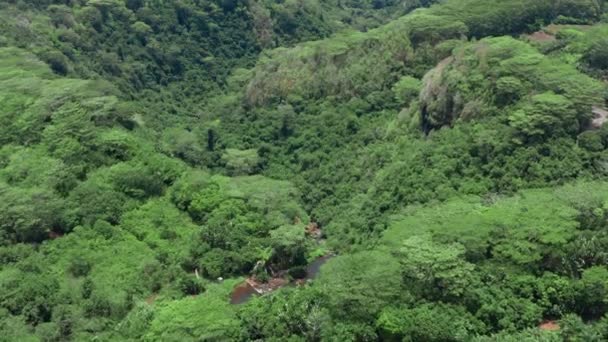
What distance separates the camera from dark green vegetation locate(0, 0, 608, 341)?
3131cm

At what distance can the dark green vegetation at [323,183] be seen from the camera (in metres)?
31.3

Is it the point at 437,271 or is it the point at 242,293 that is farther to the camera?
the point at 242,293

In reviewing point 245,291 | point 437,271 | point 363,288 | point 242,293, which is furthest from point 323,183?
point 437,271

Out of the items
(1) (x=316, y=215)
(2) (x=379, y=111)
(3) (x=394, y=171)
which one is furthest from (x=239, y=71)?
(3) (x=394, y=171)

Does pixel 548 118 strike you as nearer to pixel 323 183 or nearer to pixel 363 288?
pixel 363 288

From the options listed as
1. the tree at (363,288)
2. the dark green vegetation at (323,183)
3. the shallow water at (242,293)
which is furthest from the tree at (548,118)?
the shallow water at (242,293)

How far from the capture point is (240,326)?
31.7 meters

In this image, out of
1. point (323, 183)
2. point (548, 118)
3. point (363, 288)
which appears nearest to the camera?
point (363, 288)

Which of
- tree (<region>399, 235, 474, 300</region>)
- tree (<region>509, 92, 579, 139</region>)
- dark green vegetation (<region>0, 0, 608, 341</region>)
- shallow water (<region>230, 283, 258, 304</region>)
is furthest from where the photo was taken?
tree (<region>509, 92, 579, 139</region>)

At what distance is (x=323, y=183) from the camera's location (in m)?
52.4

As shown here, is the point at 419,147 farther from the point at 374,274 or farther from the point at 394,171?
the point at 374,274

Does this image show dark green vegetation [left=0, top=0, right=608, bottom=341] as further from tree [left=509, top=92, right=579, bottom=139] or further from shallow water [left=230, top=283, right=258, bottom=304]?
shallow water [left=230, top=283, right=258, bottom=304]

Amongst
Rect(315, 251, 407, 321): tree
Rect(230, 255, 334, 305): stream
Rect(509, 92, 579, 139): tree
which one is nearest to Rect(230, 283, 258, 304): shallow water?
A: Rect(230, 255, 334, 305): stream

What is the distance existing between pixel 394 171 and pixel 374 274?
1396 centimetres
